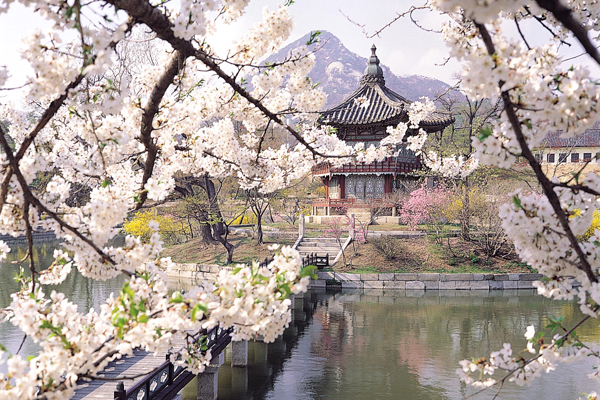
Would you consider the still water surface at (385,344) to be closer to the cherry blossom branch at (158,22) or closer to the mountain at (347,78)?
the cherry blossom branch at (158,22)

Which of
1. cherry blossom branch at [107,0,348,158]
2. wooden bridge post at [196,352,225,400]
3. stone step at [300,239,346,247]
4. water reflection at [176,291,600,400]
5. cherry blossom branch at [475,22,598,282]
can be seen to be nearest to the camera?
cherry blossom branch at [475,22,598,282]

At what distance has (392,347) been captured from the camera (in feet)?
38.3

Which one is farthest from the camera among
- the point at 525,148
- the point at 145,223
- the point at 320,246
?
the point at 320,246

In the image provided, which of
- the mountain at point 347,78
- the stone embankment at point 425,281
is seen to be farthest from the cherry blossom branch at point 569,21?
the mountain at point 347,78

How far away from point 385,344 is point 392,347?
10.9 inches

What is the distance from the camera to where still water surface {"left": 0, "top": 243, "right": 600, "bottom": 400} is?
9156mm

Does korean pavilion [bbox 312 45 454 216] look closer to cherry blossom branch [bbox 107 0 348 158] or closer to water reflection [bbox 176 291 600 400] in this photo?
water reflection [bbox 176 291 600 400]

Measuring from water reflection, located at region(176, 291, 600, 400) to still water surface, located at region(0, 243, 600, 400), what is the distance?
2cm

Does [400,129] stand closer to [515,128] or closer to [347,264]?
[515,128]

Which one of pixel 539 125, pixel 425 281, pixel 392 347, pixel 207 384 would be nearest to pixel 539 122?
pixel 539 125

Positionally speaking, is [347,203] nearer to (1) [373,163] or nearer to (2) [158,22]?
(1) [373,163]

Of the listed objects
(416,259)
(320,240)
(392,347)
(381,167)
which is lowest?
(392,347)

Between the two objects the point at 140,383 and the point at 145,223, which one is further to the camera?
the point at 145,223

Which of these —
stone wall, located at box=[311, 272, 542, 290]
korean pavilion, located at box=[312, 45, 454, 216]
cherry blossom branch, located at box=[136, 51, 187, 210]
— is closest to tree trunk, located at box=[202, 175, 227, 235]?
stone wall, located at box=[311, 272, 542, 290]
